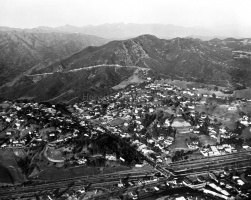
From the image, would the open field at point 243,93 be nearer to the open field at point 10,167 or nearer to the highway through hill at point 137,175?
the highway through hill at point 137,175

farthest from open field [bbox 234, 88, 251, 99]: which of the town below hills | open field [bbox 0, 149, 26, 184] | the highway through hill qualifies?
open field [bbox 0, 149, 26, 184]

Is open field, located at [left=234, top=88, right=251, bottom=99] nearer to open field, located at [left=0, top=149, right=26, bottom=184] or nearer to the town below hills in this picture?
the town below hills

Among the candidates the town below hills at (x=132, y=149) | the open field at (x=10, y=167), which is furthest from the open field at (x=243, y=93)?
the open field at (x=10, y=167)

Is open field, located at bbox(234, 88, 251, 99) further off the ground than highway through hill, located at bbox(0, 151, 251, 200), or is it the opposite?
open field, located at bbox(234, 88, 251, 99)

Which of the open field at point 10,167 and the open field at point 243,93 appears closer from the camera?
the open field at point 10,167

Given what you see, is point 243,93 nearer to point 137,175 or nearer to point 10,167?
point 137,175

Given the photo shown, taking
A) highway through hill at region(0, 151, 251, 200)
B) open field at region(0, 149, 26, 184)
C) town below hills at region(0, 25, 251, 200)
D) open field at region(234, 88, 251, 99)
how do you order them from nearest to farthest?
1. town below hills at region(0, 25, 251, 200)
2. highway through hill at region(0, 151, 251, 200)
3. open field at region(0, 149, 26, 184)
4. open field at region(234, 88, 251, 99)

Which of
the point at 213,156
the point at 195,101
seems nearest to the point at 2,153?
the point at 213,156

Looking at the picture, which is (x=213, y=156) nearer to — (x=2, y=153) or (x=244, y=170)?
(x=244, y=170)

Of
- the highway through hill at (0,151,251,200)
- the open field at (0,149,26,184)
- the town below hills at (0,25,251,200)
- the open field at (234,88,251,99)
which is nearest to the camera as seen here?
the town below hills at (0,25,251,200)
